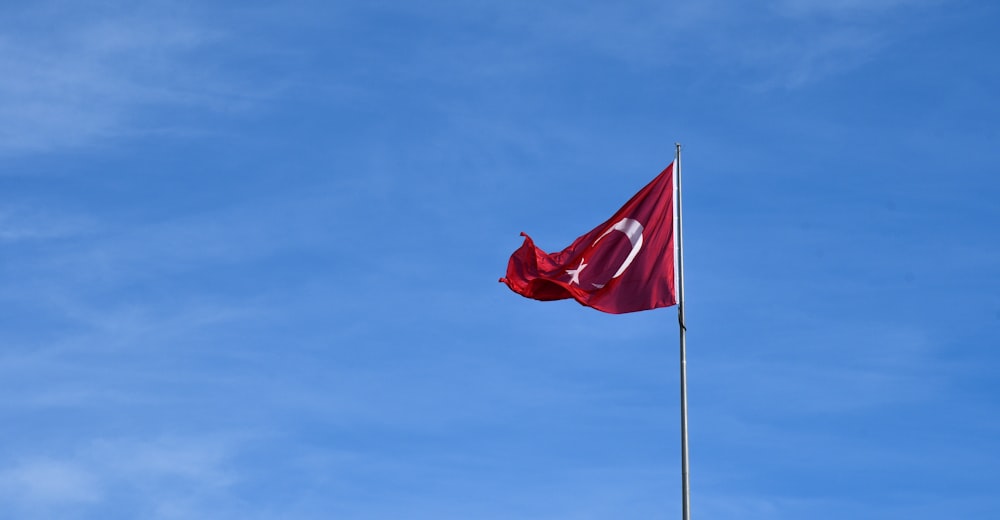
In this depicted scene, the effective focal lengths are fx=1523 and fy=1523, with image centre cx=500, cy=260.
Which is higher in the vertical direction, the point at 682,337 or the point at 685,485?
the point at 682,337

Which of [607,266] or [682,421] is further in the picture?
[607,266]

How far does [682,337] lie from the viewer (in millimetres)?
41562

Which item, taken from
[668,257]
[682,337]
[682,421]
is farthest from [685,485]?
[668,257]

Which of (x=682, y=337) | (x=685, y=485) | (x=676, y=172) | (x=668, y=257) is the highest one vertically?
(x=676, y=172)

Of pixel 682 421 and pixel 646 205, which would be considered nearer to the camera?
pixel 682 421

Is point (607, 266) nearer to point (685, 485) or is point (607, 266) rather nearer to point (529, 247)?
point (529, 247)

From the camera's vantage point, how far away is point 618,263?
43781 millimetres

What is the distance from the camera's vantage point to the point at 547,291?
146 feet

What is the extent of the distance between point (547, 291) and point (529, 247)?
1435 millimetres

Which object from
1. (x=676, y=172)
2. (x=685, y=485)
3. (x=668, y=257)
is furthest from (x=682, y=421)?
(x=676, y=172)

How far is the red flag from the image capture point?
4325 cm

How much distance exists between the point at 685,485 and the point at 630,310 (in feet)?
19.7

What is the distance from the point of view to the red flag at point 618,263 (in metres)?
43.2

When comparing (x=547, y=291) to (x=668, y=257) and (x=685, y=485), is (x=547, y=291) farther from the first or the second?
(x=685, y=485)
